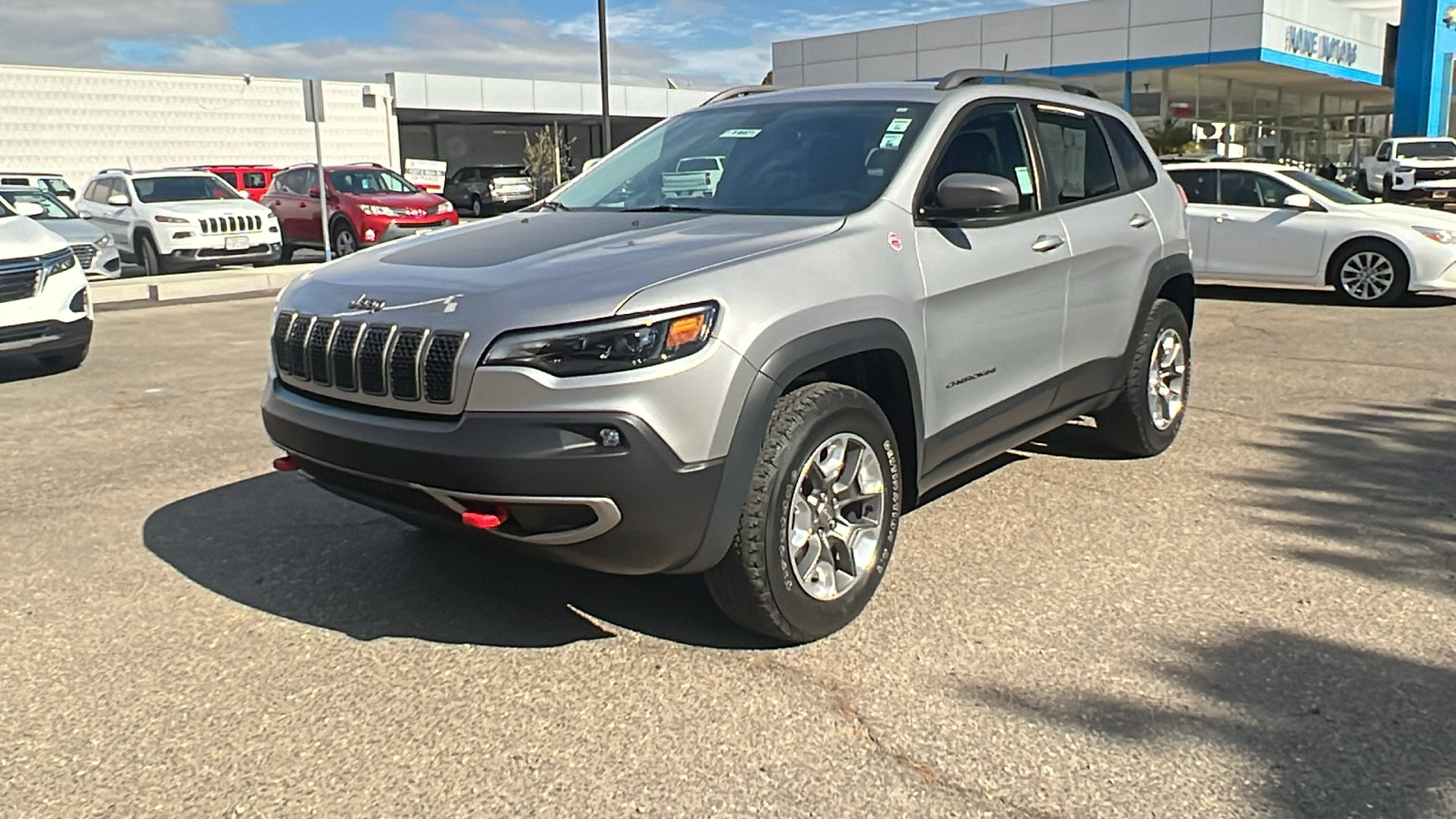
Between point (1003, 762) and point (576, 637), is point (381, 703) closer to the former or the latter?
point (576, 637)

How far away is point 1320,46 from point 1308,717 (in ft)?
113

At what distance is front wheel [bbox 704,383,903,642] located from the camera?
3242 millimetres

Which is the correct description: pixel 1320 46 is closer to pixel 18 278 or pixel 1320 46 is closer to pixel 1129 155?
pixel 1129 155

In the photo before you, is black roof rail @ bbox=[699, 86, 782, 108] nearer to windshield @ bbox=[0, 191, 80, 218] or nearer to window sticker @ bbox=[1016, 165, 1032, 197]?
window sticker @ bbox=[1016, 165, 1032, 197]

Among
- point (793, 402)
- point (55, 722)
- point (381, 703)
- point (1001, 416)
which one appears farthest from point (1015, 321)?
point (55, 722)

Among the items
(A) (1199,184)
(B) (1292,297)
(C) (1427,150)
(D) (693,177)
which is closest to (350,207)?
(A) (1199,184)

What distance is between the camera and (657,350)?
3014 millimetres

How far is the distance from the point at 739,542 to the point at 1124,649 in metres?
1.21

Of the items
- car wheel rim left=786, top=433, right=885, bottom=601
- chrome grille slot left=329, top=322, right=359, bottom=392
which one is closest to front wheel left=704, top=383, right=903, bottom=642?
car wheel rim left=786, top=433, right=885, bottom=601

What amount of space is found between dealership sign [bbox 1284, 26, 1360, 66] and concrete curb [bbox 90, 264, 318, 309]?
86.8 feet

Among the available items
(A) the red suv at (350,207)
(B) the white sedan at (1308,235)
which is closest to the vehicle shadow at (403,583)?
(B) the white sedan at (1308,235)

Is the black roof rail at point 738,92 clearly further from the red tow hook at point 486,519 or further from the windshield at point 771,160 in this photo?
the red tow hook at point 486,519

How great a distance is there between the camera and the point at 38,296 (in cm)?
785

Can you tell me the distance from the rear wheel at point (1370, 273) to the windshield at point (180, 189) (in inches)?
600
